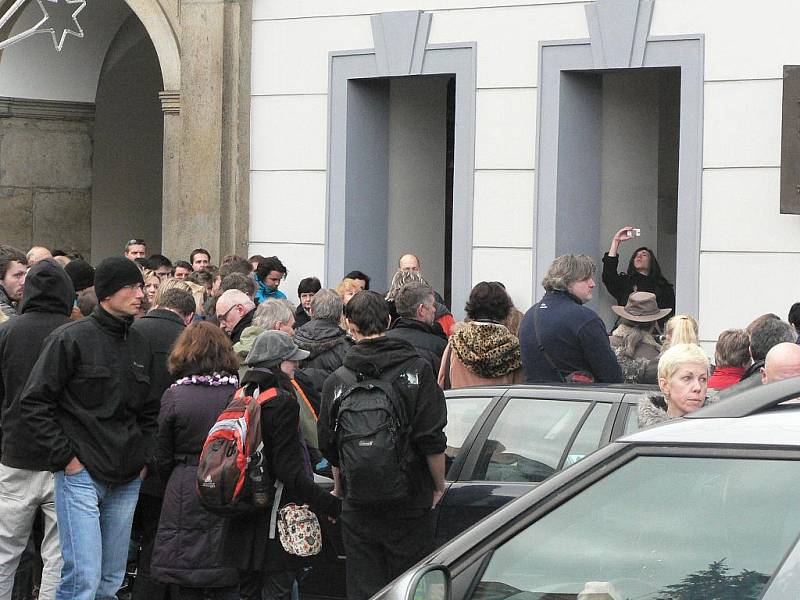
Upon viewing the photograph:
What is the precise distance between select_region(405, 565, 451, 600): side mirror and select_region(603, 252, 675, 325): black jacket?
882cm

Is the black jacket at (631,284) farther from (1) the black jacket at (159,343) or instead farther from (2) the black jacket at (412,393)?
(2) the black jacket at (412,393)

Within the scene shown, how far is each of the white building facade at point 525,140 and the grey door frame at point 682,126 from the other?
13 millimetres

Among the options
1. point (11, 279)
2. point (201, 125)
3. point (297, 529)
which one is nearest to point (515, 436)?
point (297, 529)

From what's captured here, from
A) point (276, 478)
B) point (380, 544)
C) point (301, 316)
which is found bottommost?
point (380, 544)

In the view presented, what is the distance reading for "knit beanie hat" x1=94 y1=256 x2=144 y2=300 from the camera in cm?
655

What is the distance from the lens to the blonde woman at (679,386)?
5.73 metres

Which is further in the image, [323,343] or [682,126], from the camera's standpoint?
[682,126]

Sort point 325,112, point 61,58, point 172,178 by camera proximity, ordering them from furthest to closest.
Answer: point 61,58
point 172,178
point 325,112

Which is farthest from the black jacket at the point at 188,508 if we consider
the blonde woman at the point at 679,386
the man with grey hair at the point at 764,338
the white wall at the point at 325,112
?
the white wall at the point at 325,112

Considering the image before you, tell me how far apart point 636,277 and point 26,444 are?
6720 mm

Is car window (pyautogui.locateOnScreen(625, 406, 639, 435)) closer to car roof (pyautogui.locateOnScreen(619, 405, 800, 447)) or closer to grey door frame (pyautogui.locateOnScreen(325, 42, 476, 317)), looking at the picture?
car roof (pyautogui.locateOnScreen(619, 405, 800, 447))

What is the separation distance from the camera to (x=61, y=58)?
16719 mm

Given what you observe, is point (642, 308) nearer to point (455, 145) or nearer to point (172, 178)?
point (455, 145)

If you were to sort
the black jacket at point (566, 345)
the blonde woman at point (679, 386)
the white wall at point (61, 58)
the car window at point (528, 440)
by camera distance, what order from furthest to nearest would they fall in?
the white wall at point (61, 58) < the black jacket at point (566, 345) < the car window at point (528, 440) < the blonde woman at point (679, 386)
